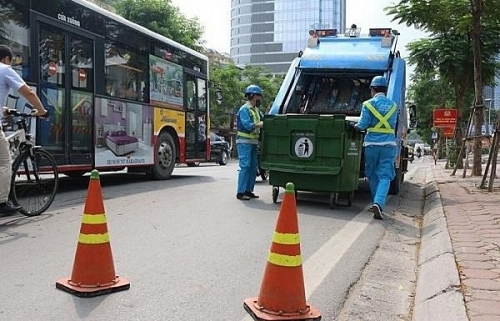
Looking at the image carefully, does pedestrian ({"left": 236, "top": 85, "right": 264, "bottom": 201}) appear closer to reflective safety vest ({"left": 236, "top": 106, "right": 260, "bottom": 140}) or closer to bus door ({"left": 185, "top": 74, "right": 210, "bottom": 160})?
reflective safety vest ({"left": 236, "top": 106, "right": 260, "bottom": 140})

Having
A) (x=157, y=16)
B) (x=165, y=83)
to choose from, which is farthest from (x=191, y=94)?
(x=157, y=16)

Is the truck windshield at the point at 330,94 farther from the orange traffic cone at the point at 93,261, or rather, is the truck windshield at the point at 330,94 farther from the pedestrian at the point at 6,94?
the orange traffic cone at the point at 93,261

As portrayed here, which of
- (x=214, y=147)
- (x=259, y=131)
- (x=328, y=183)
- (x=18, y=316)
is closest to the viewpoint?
(x=18, y=316)

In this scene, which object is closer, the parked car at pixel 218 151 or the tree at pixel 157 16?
the parked car at pixel 218 151

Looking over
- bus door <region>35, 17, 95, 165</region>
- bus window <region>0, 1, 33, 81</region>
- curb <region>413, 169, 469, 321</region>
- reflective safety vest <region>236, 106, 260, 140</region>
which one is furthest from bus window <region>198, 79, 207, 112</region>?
curb <region>413, 169, 469, 321</region>

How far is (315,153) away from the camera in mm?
7852

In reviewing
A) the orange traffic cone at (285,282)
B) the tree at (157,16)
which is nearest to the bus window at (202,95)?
the orange traffic cone at (285,282)

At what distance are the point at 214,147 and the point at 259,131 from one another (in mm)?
17389

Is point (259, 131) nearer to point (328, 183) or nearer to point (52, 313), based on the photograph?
point (328, 183)

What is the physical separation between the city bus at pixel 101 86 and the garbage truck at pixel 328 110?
2775 mm

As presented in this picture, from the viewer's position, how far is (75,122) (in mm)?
8664

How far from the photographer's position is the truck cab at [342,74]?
9625 mm

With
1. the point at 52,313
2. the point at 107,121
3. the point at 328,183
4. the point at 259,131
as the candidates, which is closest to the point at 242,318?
the point at 52,313

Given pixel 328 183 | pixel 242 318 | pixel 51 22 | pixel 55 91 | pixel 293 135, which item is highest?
pixel 51 22
